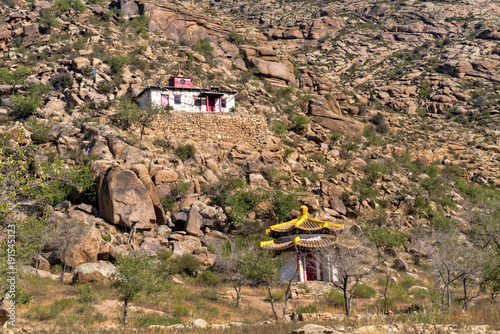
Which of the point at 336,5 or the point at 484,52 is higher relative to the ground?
the point at 336,5

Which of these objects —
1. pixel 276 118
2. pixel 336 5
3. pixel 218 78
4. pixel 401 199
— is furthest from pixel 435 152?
pixel 336 5

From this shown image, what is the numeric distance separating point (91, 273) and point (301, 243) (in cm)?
1381

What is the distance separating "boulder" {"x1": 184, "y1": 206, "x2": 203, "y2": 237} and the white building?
52.0 ft

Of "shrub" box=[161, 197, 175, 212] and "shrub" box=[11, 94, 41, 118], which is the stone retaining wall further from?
"shrub" box=[11, 94, 41, 118]

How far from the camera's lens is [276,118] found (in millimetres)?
49750

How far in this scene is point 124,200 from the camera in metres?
27.6

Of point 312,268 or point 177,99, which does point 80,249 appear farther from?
point 177,99

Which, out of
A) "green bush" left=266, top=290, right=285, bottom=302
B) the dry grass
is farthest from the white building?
"green bush" left=266, top=290, right=285, bottom=302

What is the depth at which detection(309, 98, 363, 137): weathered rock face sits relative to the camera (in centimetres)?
5269

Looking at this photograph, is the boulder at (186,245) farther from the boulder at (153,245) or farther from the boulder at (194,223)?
the boulder at (153,245)

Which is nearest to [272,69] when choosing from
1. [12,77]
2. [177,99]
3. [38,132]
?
[177,99]

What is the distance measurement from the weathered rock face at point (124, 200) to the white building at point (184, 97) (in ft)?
47.4

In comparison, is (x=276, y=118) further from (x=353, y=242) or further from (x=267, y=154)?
(x=353, y=242)

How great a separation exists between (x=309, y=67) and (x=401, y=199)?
39400 millimetres
